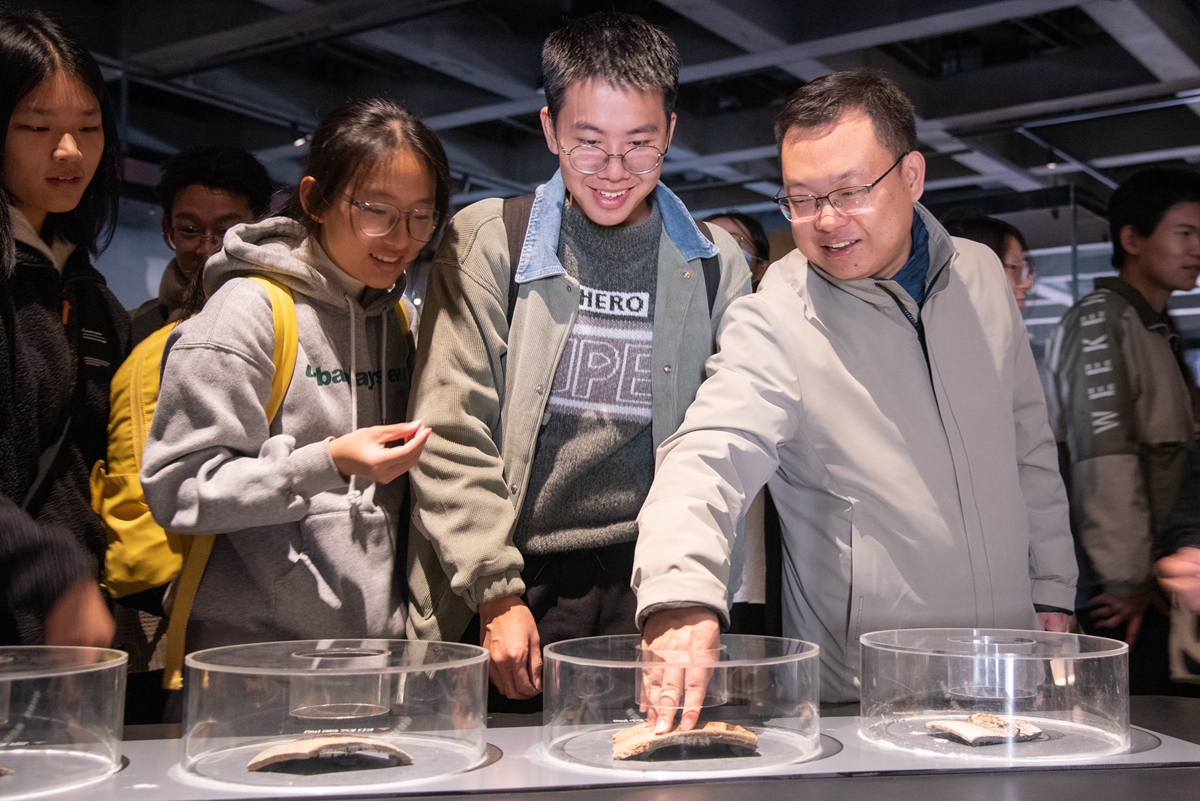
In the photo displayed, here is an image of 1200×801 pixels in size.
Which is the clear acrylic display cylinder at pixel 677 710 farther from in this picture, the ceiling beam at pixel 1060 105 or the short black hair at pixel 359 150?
the ceiling beam at pixel 1060 105

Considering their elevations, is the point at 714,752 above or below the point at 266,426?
below

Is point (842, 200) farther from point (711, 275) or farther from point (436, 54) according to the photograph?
point (436, 54)

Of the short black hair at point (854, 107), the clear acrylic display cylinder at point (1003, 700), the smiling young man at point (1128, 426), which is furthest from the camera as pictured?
the smiling young man at point (1128, 426)

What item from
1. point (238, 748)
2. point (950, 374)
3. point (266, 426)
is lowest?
point (238, 748)

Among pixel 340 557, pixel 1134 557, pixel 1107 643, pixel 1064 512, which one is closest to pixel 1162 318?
pixel 1134 557

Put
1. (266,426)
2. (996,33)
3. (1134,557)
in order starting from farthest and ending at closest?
(996,33) < (1134,557) < (266,426)

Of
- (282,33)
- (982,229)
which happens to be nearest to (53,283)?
(982,229)

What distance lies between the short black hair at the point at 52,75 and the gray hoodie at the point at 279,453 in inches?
11.1

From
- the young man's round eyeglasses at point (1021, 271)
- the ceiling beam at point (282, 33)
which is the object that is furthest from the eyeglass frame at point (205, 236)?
the ceiling beam at point (282, 33)

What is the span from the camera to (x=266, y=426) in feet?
4.39

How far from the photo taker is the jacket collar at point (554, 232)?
1504 mm

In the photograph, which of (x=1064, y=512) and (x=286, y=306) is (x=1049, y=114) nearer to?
(x=1064, y=512)

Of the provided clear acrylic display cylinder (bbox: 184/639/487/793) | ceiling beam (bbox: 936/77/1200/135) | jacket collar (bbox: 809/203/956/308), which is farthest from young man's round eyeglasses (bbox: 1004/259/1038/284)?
ceiling beam (bbox: 936/77/1200/135)

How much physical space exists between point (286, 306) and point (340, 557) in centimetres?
33
